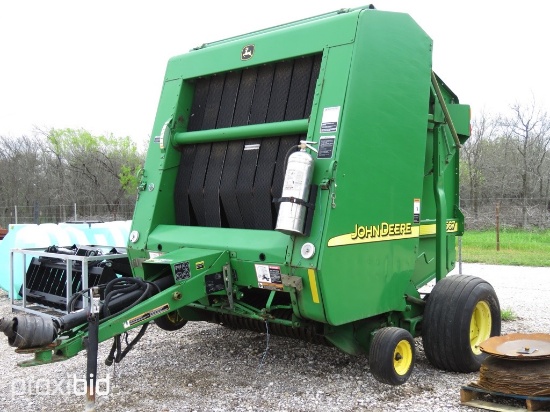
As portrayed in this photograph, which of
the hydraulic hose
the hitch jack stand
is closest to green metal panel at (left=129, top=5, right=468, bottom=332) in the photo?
the hydraulic hose

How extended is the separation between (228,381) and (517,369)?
233 centimetres

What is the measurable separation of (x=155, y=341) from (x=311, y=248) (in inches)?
121

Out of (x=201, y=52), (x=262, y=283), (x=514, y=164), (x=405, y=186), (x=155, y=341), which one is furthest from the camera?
(x=514, y=164)

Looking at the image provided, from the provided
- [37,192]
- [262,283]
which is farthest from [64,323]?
[37,192]

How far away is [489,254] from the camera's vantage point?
15445mm

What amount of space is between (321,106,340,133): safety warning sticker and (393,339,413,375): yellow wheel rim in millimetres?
1782

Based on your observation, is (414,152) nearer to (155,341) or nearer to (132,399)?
(132,399)

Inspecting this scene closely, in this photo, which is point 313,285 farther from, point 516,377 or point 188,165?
point 188,165

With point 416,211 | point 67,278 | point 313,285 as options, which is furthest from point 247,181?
point 67,278

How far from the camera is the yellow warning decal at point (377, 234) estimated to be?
4175 mm

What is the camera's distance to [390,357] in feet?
14.0

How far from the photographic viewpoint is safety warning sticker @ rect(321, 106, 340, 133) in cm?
420

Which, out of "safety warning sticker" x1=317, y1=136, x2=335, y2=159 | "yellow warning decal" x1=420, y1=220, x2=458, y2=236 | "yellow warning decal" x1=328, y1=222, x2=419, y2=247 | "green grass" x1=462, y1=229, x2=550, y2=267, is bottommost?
"yellow warning decal" x1=328, y1=222, x2=419, y2=247

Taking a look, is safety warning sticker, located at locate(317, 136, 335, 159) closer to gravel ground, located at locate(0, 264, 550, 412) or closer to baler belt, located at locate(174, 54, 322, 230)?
baler belt, located at locate(174, 54, 322, 230)
